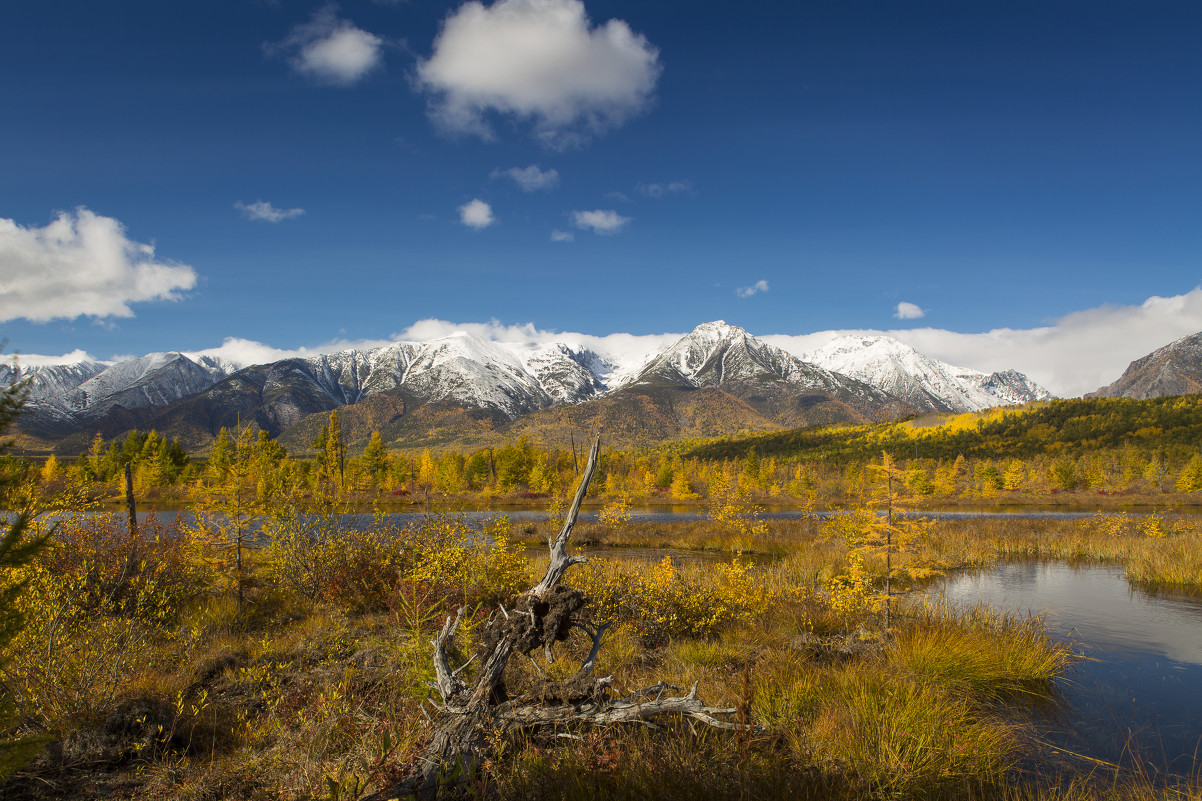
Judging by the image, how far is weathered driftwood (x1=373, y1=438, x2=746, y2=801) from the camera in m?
5.31

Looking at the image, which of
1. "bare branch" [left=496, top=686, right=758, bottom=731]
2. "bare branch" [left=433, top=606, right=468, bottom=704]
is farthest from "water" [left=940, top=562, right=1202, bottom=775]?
"bare branch" [left=433, top=606, right=468, bottom=704]

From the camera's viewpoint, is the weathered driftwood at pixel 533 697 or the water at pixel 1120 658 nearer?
the weathered driftwood at pixel 533 697

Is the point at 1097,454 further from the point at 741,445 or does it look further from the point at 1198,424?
the point at 741,445

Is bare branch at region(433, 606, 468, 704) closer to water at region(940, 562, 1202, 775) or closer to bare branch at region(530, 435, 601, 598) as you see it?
bare branch at region(530, 435, 601, 598)

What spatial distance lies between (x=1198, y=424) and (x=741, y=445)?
94915mm

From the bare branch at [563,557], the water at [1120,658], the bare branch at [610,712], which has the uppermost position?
the bare branch at [563,557]

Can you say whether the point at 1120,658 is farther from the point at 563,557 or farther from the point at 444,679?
the point at 444,679

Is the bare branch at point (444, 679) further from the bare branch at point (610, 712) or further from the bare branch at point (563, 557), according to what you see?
the bare branch at point (563, 557)

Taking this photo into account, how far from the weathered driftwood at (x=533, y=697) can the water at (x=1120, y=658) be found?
714 centimetres

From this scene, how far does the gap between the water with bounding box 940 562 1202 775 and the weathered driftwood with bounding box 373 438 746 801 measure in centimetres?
714

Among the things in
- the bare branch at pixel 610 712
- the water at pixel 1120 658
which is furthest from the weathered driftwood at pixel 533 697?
the water at pixel 1120 658

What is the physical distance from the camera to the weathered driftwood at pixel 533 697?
531 centimetres

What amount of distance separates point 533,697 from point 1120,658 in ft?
44.4

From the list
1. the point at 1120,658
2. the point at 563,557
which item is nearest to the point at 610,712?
the point at 563,557
